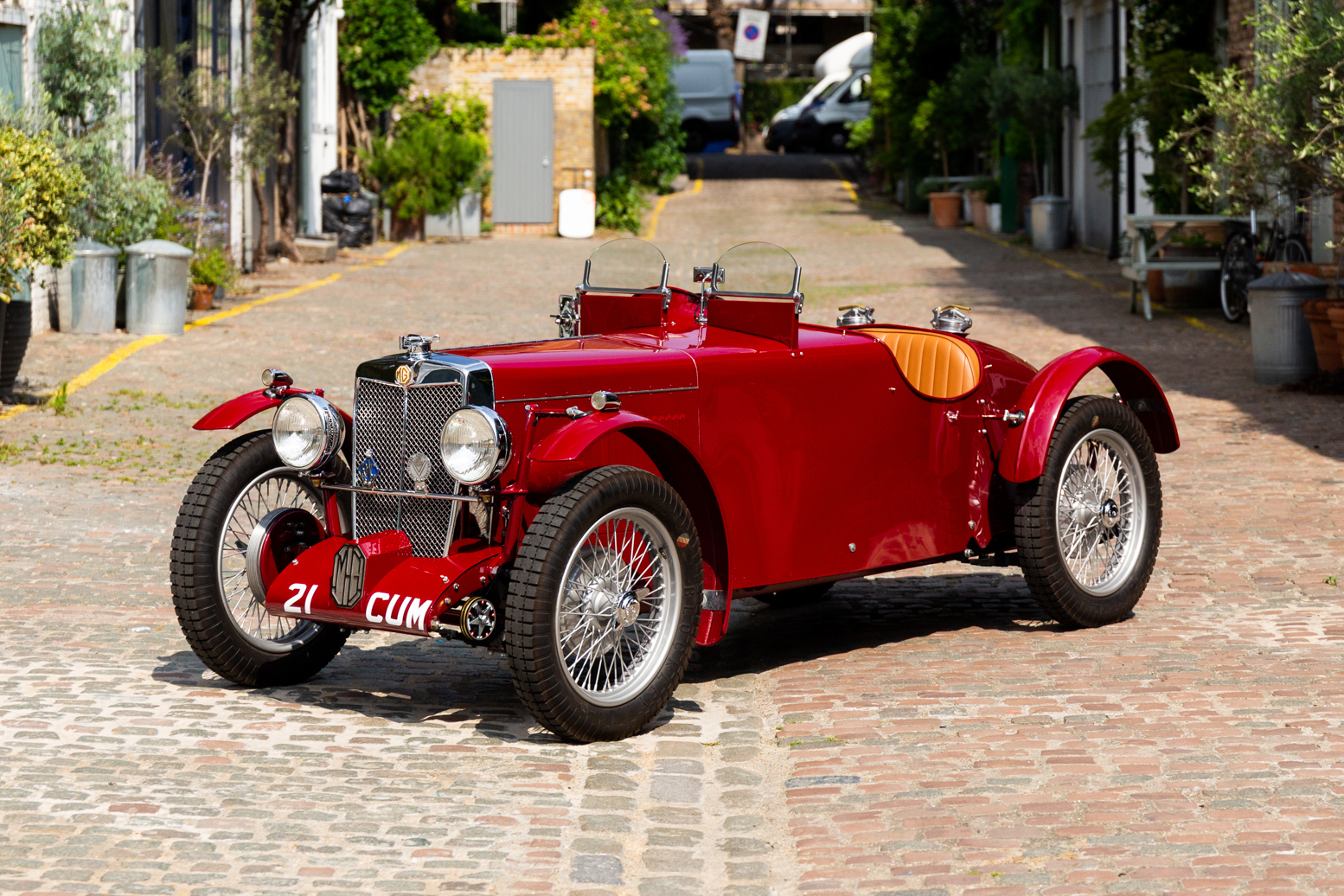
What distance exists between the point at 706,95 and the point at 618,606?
41.4 m

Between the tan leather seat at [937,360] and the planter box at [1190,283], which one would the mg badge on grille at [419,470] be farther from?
the planter box at [1190,283]

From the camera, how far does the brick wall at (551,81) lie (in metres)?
28.5

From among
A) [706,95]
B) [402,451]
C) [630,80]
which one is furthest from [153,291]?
[706,95]

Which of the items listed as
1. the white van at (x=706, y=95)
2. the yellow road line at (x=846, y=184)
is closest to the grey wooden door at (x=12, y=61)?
the yellow road line at (x=846, y=184)

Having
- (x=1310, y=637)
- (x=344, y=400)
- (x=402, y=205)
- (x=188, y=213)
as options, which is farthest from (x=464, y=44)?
(x=1310, y=637)

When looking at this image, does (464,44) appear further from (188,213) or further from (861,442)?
(861,442)

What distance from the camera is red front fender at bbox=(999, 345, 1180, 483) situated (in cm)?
599

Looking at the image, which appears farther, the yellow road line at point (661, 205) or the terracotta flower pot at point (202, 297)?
the yellow road line at point (661, 205)

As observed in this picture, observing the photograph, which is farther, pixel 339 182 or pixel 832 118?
pixel 832 118

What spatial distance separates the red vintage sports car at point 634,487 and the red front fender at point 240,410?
2 cm

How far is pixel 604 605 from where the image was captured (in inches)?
194

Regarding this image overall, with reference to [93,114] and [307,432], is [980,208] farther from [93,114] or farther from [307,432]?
[307,432]

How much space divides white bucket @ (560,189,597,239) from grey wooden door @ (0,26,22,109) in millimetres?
14199

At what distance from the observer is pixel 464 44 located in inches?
1140
